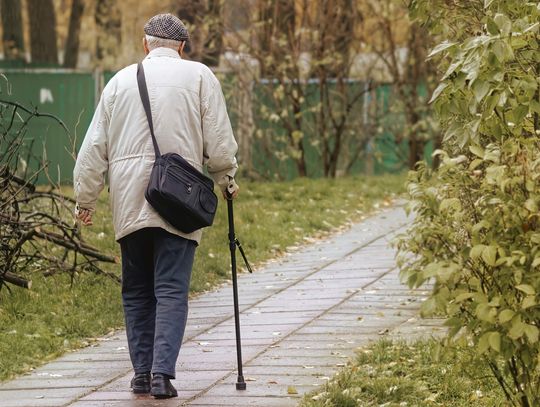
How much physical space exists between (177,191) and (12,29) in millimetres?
24118

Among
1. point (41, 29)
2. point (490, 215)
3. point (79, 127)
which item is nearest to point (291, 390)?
point (490, 215)

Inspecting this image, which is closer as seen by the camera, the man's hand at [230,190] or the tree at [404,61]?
the man's hand at [230,190]

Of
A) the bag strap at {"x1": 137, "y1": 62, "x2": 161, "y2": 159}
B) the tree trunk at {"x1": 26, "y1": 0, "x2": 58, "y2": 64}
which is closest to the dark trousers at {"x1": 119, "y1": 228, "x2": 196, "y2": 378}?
the bag strap at {"x1": 137, "y1": 62, "x2": 161, "y2": 159}

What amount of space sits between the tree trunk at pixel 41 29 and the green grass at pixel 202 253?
42.0ft

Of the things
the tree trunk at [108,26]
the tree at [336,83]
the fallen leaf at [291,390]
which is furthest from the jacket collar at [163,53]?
the tree trunk at [108,26]

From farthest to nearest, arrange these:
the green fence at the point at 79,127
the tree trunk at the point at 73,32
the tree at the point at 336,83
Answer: the tree trunk at the point at 73,32 < the green fence at the point at 79,127 < the tree at the point at 336,83

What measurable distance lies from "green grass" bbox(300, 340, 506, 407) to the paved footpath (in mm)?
166

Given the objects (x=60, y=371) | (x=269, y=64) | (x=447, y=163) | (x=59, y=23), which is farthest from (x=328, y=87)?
(x=59, y=23)

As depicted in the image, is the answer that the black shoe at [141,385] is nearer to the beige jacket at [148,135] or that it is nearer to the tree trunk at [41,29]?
the beige jacket at [148,135]

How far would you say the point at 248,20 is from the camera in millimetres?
18766

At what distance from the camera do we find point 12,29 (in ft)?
96.1

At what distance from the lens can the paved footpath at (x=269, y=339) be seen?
6441mm

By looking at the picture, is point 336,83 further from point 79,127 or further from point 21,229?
point 21,229

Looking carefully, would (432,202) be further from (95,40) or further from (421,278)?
(95,40)
